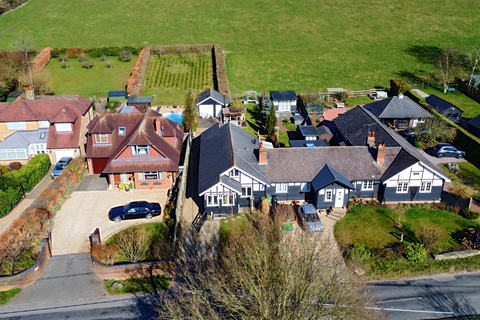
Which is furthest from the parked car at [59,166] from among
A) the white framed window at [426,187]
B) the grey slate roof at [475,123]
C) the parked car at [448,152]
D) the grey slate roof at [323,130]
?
the grey slate roof at [475,123]

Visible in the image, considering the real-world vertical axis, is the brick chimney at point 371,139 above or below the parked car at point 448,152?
above

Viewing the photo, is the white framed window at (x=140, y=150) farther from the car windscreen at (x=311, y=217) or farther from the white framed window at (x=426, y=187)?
the white framed window at (x=426, y=187)


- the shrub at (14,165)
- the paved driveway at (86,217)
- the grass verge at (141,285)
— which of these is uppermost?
the shrub at (14,165)

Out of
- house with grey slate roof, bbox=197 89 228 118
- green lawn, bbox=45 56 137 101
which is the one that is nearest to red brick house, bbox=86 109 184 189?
house with grey slate roof, bbox=197 89 228 118

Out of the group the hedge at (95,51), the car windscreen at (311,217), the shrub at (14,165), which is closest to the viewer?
the car windscreen at (311,217)

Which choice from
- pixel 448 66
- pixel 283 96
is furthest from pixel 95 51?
pixel 448 66

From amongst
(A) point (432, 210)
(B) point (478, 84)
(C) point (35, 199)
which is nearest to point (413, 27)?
(B) point (478, 84)
